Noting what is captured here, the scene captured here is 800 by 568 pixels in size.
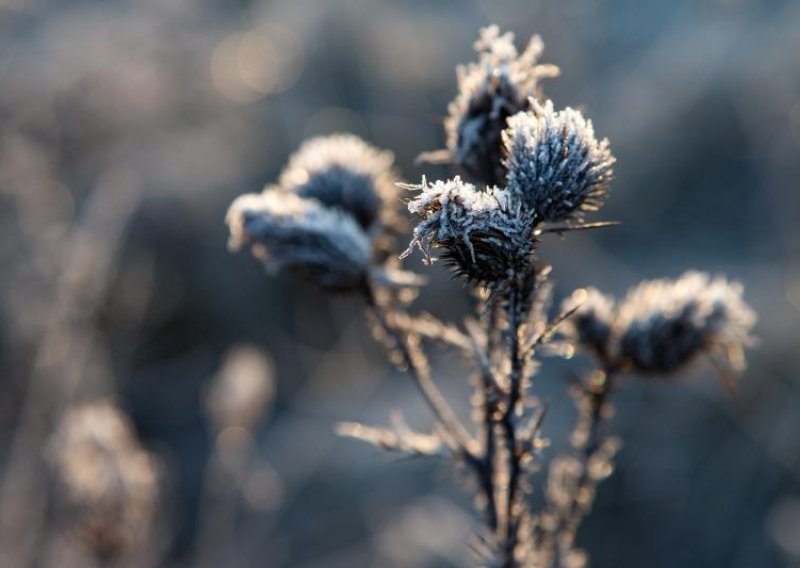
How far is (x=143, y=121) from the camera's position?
6906mm

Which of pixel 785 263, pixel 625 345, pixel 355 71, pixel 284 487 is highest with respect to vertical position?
pixel 355 71

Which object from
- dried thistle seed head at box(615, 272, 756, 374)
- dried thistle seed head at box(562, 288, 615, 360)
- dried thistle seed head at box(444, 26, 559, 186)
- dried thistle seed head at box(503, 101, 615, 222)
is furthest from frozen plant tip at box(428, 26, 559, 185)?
dried thistle seed head at box(615, 272, 756, 374)

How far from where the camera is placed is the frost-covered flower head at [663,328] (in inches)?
60.5

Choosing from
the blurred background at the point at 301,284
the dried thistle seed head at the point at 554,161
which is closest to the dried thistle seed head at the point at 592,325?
the dried thistle seed head at the point at 554,161

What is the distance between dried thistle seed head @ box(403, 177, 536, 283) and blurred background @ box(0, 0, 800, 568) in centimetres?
157

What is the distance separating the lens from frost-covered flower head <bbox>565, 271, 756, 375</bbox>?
5.04ft

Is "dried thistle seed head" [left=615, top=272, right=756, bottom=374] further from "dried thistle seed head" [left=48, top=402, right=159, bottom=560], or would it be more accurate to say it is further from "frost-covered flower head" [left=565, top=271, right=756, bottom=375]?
"dried thistle seed head" [left=48, top=402, right=159, bottom=560]

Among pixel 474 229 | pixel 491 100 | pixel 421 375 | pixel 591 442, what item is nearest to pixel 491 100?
pixel 491 100

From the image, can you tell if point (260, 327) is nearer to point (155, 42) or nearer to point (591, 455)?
point (155, 42)

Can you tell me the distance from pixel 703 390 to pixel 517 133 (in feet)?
13.4

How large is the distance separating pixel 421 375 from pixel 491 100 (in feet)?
1.85

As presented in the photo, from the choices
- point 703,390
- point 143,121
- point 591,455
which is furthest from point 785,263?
point 143,121

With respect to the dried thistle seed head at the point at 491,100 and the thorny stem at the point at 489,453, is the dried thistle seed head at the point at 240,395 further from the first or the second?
the dried thistle seed head at the point at 491,100

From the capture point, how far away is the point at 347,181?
1.70 m
